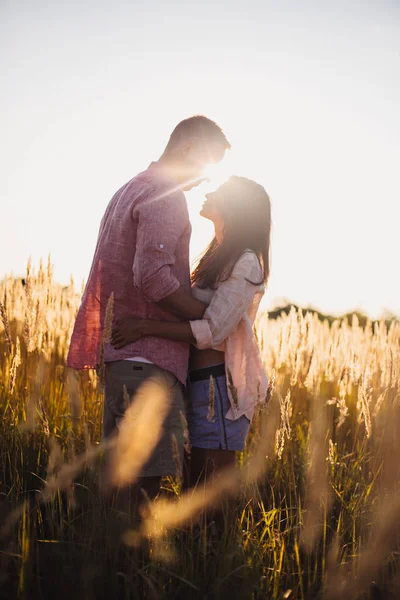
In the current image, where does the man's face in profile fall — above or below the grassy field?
above

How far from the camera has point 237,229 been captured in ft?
8.87

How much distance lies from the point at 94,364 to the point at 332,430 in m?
2.07

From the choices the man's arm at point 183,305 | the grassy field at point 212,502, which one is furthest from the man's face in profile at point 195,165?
the grassy field at point 212,502

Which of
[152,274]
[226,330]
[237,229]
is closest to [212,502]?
[226,330]

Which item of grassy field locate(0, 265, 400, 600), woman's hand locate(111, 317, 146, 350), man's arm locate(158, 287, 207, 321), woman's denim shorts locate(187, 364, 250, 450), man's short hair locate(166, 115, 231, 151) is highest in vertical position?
man's short hair locate(166, 115, 231, 151)

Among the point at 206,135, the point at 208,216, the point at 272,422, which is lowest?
the point at 272,422

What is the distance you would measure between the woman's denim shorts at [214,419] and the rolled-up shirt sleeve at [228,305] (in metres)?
0.17

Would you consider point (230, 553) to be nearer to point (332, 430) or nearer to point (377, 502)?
point (377, 502)

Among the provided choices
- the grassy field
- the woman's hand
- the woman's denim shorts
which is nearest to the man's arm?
the woman's hand

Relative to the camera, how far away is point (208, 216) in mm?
2785

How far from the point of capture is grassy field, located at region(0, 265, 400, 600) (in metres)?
2.05

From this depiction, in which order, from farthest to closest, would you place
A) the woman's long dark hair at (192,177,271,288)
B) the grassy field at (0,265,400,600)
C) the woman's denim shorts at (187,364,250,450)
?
the woman's long dark hair at (192,177,271,288), the woman's denim shorts at (187,364,250,450), the grassy field at (0,265,400,600)

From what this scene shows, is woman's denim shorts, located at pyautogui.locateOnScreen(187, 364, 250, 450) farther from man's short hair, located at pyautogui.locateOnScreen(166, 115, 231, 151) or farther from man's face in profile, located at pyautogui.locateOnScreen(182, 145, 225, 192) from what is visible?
man's short hair, located at pyautogui.locateOnScreen(166, 115, 231, 151)

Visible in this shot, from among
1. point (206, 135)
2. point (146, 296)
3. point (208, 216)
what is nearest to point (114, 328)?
point (146, 296)
